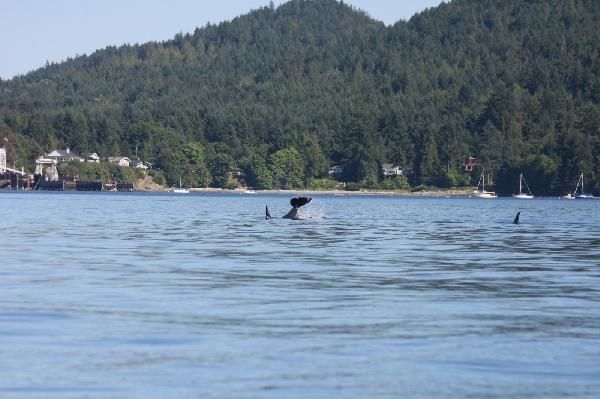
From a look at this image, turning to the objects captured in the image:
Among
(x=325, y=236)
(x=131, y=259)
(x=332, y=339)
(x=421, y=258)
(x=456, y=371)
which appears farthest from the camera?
(x=325, y=236)

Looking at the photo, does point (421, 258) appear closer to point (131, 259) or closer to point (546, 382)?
point (131, 259)

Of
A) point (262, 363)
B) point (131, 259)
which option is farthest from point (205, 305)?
point (131, 259)

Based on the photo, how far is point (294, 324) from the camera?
27.8 meters

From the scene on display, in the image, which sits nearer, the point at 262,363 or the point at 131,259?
the point at 262,363

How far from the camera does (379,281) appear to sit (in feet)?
128

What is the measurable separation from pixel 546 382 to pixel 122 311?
39.0ft

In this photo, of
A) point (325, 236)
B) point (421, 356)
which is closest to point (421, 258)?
point (325, 236)

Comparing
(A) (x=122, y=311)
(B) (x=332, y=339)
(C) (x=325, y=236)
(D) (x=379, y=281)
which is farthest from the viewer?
(C) (x=325, y=236)

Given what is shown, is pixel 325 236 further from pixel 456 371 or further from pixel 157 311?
pixel 456 371

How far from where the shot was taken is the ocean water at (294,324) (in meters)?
21.1

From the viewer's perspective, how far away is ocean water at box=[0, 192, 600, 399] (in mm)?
21141

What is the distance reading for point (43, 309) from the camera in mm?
29781

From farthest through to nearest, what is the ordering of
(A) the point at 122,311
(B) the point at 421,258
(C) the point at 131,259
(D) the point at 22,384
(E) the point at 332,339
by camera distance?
(B) the point at 421,258
(C) the point at 131,259
(A) the point at 122,311
(E) the point at 332,339
(D) the point at 22,384

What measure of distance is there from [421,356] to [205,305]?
9.06m
